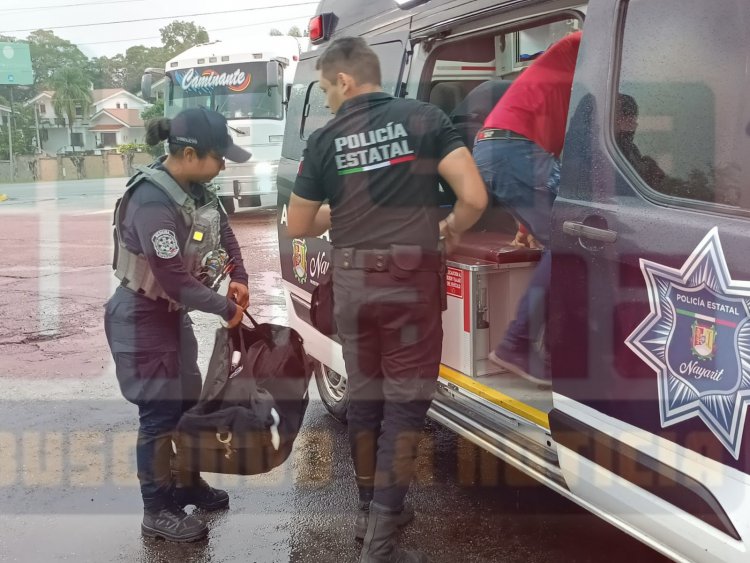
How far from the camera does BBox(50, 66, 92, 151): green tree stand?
2549 inches

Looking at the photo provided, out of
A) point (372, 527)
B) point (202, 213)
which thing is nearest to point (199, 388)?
point (202, 213)

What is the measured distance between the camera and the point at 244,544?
3154mm

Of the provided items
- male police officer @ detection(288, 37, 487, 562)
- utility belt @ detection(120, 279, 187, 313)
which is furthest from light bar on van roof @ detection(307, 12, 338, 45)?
utility belt @ detection(120, 279, 187, 313)

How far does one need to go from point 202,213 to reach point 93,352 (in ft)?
11.0

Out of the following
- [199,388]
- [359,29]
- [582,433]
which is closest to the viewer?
[582,433]

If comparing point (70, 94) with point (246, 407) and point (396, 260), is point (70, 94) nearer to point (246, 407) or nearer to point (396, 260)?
point (246, 407)

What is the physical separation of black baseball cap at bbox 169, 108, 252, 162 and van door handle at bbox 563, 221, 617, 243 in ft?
4.73

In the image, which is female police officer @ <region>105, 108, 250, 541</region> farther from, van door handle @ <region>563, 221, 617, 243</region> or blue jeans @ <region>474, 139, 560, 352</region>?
van door handle @ <region>563, 221, 617, 243</region>

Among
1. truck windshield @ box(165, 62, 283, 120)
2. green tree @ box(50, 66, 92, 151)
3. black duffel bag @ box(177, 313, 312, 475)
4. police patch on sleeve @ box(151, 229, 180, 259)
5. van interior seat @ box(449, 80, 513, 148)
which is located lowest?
black duffel bag @ box(177, 313, 312, 475)

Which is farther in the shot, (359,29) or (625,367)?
(359,29)

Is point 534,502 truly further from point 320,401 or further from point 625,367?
point 320,401

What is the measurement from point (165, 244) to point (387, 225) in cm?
86

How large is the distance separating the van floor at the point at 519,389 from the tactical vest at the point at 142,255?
1.31m

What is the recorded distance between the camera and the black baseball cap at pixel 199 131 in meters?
Result: 2.99
